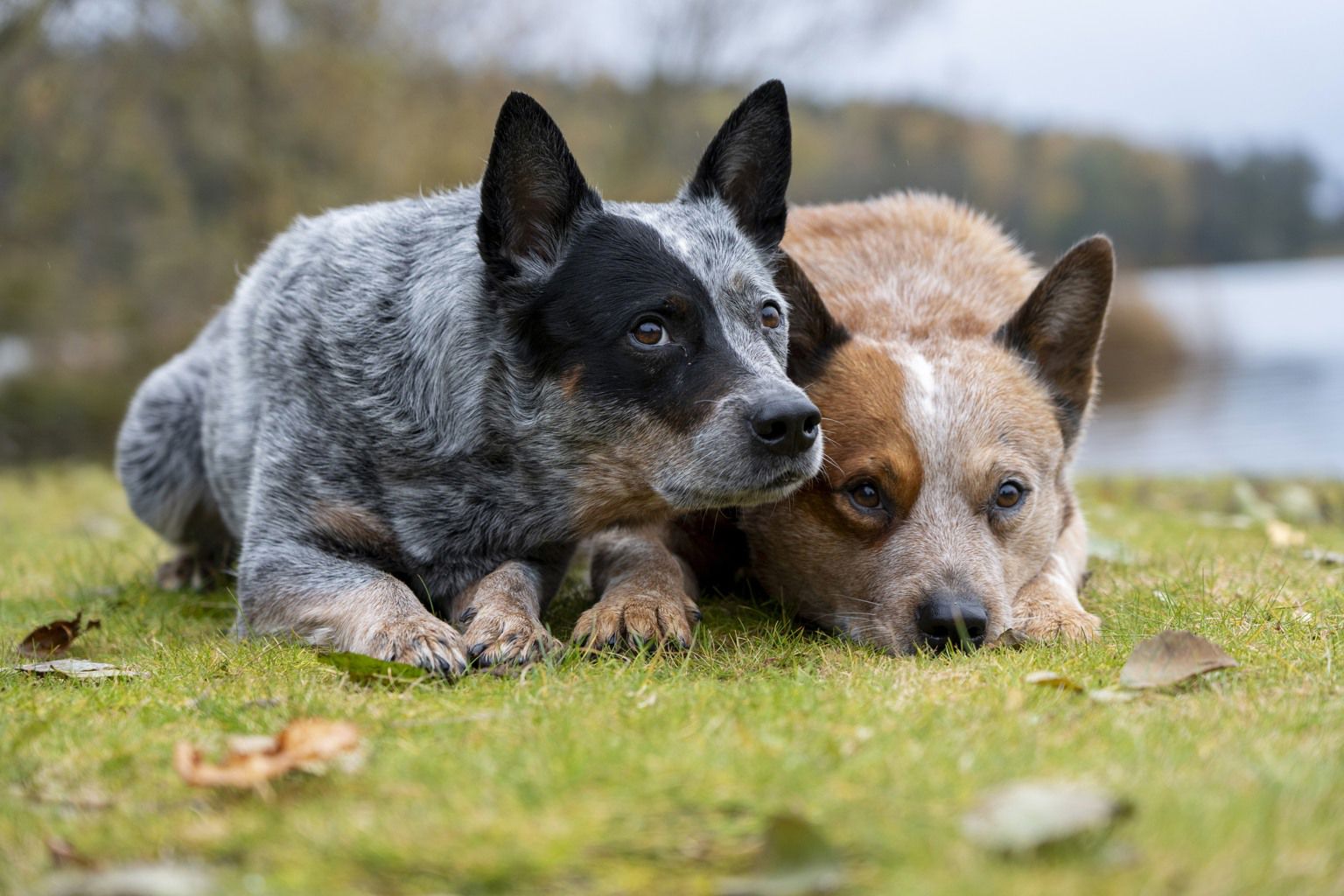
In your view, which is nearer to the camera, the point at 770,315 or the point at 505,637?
the point at 505,637

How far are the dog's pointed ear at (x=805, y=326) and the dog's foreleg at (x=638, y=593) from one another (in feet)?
2.40

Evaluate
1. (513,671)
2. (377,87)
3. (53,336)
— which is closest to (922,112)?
(377,87)

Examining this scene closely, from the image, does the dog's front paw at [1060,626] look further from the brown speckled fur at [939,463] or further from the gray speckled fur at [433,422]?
the gray speckled fur at [433,422]

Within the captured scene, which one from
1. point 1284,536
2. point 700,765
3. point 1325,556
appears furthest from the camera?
point 1284,536

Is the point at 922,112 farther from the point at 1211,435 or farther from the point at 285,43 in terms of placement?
the point at 285,43

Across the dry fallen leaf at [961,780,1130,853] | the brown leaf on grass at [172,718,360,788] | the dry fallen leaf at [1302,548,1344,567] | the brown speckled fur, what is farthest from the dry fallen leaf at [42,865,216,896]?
the dry fallen leaf at [1302,548,1344,567]

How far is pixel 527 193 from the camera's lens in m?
3.52

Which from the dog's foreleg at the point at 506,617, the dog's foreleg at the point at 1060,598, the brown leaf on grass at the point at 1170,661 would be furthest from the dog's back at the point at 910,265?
the brown leaf on grass at the point at 1170,661

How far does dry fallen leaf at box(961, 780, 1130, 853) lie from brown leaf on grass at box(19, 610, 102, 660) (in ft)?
9.40

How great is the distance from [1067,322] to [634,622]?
187cm

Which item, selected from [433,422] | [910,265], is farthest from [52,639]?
[910,265]

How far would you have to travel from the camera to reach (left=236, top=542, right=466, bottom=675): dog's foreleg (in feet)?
10.3

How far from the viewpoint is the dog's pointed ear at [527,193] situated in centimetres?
342

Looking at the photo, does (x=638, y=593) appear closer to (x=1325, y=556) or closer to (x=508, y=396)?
(x=508, y=396)
